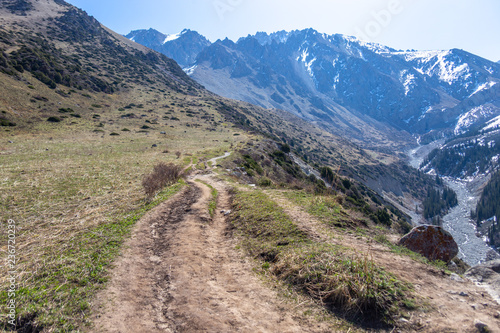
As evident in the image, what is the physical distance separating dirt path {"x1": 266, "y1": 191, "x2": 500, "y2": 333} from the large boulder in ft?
4.88

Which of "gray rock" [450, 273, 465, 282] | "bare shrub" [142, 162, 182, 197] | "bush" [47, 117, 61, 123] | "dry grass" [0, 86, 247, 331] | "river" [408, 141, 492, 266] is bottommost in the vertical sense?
"river" [408, 141, 492, 266]

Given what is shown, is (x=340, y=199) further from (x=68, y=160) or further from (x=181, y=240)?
(x=68, y=160)

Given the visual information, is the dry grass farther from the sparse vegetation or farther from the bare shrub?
the sparse vegetation

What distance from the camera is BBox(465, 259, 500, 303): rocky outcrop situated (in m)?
6.40

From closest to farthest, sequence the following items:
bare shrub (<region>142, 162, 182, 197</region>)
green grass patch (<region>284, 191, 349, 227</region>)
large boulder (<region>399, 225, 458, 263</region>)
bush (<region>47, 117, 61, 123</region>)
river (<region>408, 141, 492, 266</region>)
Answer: large boulder (<region>399, 225, 458, 263</region>), green grass patch (<region>284, 191, 349, 227</region>), bare shrub (<region>142, 162, 182, 197</region>), bush (<region>47, 117, 61, 123</region>), river (<region>408, 141, 492, 266</region>)

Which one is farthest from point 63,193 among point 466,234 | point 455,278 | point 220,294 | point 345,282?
point 466,234

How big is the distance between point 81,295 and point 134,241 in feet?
11.3

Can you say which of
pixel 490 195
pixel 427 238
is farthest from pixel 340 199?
pixel 490 195

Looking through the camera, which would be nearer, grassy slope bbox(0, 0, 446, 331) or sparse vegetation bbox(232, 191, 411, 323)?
sparse vegetation bbox(232, 191, 411, 323)

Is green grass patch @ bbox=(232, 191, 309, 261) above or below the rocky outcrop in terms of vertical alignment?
below

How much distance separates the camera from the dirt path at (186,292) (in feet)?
17.7

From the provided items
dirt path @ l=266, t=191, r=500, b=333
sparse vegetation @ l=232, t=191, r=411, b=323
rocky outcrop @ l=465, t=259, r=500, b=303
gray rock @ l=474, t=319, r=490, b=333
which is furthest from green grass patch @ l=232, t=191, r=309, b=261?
rocky outcrop @ l=465, t=259, r=500, b=303

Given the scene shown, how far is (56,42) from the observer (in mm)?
122938

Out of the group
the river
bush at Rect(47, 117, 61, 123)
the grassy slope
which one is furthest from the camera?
the river
